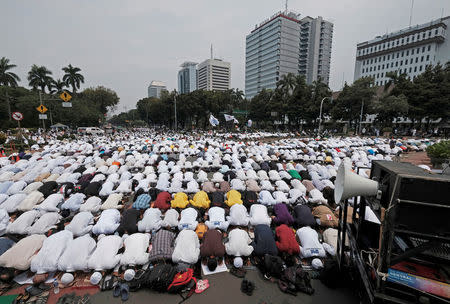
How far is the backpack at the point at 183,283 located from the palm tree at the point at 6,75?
59.5 metres

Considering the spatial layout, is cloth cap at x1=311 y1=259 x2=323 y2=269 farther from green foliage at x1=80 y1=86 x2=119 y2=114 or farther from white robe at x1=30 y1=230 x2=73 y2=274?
green foliage at x1=80 y1=86 x2=119 y2=114

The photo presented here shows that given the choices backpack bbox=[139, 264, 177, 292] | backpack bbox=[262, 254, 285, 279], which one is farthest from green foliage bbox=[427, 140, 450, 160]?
backpack bbox=[139, 264, 177, 292]

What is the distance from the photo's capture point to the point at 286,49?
8681cm

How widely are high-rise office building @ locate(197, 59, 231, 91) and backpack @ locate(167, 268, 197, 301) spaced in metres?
118

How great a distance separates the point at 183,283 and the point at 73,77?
6053 cm

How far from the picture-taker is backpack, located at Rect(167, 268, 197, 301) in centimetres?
420

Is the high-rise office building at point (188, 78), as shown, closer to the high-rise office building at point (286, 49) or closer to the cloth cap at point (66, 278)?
the high-rise office building at point (286, 49)

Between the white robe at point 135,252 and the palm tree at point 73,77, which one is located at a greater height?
the palm tree at point 73,77

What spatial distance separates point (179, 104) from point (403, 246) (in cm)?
5061

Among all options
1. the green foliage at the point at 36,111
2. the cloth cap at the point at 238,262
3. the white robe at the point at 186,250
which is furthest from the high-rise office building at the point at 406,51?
the green foliage at the point at 36,111

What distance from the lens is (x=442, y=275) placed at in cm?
283

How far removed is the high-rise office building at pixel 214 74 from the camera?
118 m

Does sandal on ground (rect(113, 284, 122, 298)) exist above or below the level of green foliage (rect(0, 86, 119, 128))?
below

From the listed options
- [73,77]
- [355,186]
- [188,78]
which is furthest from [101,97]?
[188,78]
